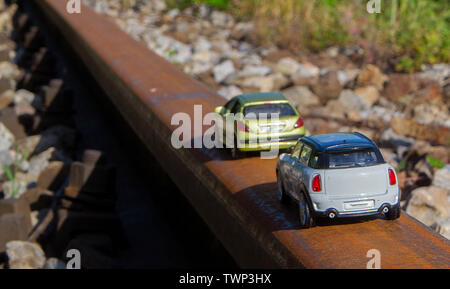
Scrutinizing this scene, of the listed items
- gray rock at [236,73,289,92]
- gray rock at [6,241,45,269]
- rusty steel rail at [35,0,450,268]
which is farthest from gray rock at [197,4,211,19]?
gray rock at [6,241,45,269]

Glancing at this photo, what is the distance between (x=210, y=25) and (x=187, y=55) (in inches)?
169

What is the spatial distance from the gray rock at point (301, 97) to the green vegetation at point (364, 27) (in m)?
2.66

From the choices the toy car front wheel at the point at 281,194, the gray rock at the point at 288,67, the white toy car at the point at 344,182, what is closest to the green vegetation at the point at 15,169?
the toy car front wheel at the point at 281,194

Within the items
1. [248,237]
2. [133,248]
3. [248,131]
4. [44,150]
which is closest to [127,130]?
[44,150]

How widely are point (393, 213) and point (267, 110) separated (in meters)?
2.59

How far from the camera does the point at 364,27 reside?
1616cm

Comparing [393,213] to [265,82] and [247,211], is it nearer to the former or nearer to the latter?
[247,211]

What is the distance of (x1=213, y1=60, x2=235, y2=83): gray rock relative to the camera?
45.9 ft

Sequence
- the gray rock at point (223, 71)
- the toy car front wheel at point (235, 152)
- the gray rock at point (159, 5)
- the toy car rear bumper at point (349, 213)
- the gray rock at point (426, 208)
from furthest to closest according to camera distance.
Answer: the gray rock at point (159, 5), the gray rock at point (223, 71), the toy car front wheel at point (235, 152), the gray rock at point (426, 208), the toy car rear bumper at point (349, 213)

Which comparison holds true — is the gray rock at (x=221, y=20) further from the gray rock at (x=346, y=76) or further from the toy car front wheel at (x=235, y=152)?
the toy car front wheel at (x=235, y=152)

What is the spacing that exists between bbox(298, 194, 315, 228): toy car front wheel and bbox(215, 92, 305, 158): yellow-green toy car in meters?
1.85

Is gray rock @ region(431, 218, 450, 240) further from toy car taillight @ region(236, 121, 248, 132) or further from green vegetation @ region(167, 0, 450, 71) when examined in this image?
green vegetation @ region(167, 0, 450, 71)

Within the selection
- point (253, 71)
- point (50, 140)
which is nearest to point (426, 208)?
point (50, 140)

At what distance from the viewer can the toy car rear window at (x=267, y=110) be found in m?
7.39
